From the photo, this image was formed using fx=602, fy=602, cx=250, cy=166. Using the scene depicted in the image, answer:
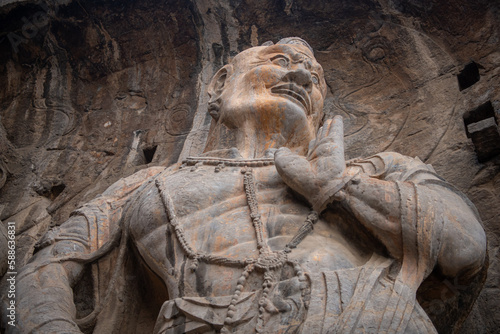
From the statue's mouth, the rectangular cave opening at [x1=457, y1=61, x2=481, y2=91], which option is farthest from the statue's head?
the rectangular cave opening at [x1=457, y1=61, x2=481, y2=91]

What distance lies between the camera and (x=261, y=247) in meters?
3.15

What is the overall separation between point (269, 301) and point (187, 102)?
398cm

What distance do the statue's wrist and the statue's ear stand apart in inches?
67.2

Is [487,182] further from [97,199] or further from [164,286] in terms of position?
[97,199]

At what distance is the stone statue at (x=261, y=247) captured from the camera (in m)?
2.78

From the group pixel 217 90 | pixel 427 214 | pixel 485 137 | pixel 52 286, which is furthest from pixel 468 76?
pixel 52 286

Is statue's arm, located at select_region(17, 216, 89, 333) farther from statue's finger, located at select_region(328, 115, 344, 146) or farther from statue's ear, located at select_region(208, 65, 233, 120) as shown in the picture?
statue's finger, located at select_region(328, 115, 344, 146)

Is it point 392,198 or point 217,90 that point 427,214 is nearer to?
point 392,198

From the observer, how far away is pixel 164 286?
135 inches

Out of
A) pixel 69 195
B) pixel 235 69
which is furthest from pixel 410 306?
pixel 69 195

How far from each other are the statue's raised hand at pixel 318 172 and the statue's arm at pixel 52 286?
1339 millimetres

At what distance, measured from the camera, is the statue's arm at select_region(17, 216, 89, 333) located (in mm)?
2977

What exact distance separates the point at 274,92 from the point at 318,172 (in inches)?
50.7

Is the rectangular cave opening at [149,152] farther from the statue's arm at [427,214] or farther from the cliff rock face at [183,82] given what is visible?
the statue's arm at [427,214]
